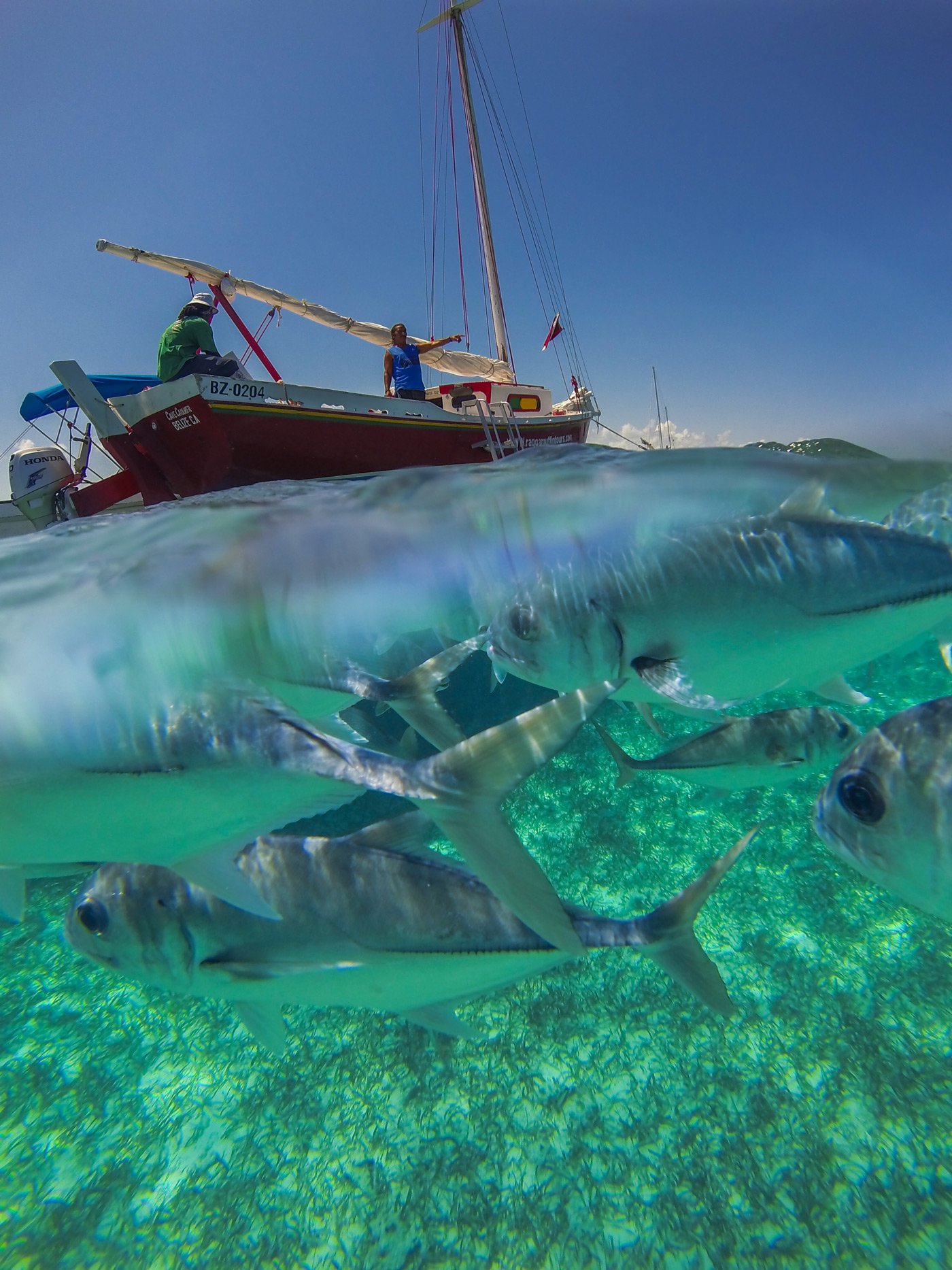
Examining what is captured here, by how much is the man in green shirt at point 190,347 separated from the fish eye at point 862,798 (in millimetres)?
7242

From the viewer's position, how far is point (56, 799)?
A: 1607mm

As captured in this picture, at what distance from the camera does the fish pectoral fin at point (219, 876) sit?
1.48 metres

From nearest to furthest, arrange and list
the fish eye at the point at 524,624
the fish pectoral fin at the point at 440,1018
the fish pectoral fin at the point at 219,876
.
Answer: the fish pectoral fin at the point at 219,876, the fish pectoral fin at the point at 440,1018, the fish eye at the point at 524,624

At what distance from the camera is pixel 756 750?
226 cm

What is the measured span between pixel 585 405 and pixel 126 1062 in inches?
533

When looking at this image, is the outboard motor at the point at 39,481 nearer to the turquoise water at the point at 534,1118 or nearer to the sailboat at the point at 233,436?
the sailboat at the point at 233,436

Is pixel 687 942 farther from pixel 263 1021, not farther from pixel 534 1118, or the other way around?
pixel 263 1021

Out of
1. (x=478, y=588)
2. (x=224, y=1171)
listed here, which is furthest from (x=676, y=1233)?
(x=478, y=588)

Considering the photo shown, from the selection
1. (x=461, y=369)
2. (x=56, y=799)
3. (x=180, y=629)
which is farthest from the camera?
(x=461, y=369)

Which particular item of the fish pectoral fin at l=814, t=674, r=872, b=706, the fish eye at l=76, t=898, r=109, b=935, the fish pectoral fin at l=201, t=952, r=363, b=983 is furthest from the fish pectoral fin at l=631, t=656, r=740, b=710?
the fish eye at l=76, t=898, r=109, b=935

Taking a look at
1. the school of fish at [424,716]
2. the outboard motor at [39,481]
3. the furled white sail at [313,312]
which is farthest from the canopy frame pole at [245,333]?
the school of fish at [424,716]

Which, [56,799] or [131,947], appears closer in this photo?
[56,799]

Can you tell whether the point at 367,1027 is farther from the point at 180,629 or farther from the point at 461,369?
the point at 461,369

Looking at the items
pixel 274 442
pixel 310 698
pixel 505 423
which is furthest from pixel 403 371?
pixel 310 698
